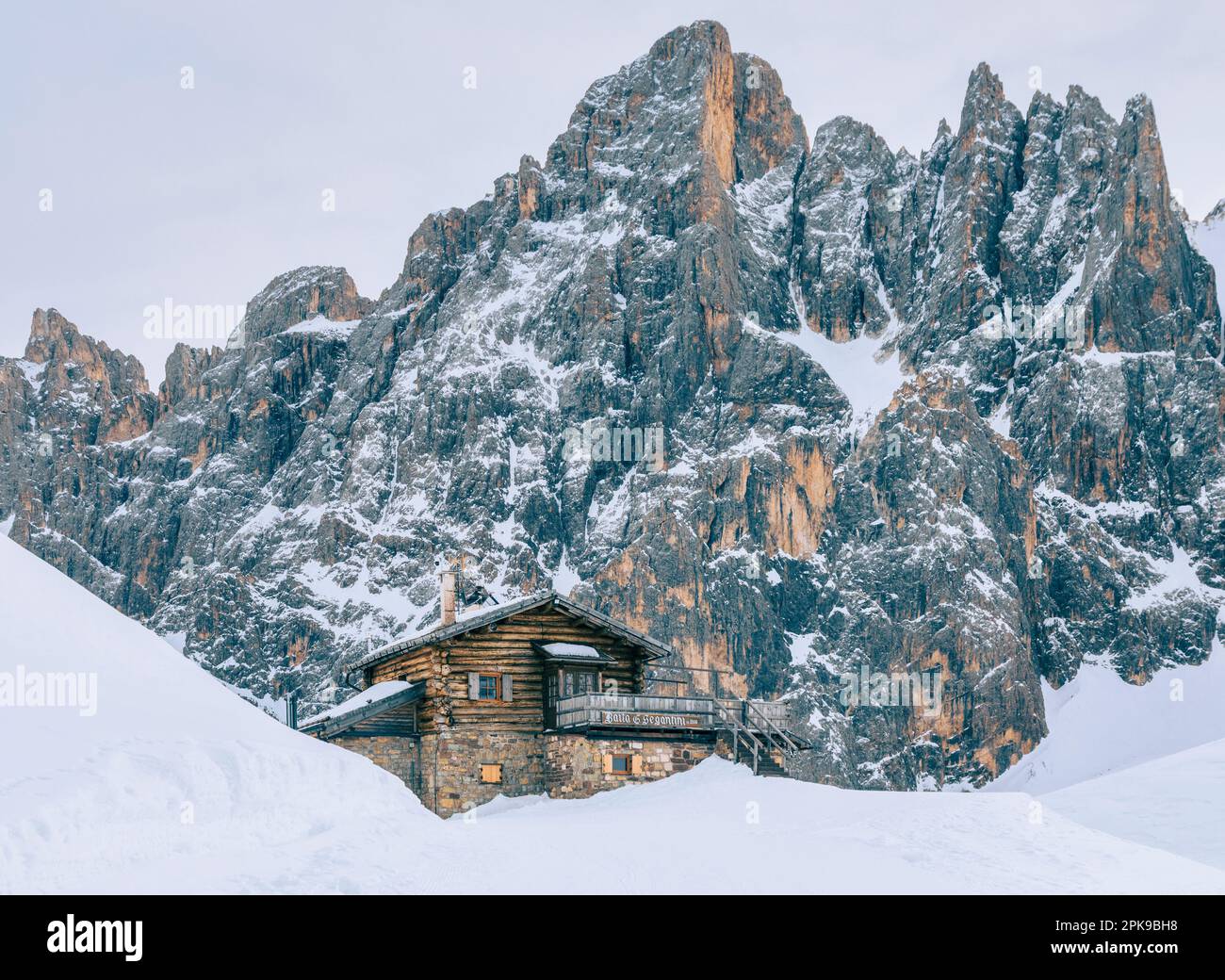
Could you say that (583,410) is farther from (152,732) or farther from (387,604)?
(152,732)

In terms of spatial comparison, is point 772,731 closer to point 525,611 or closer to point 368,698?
point 525,611

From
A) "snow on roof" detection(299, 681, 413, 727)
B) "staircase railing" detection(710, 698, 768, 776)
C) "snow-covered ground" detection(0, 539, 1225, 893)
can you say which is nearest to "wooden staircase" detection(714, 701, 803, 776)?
"staircase railing" detection(710, 698, 768, 776)

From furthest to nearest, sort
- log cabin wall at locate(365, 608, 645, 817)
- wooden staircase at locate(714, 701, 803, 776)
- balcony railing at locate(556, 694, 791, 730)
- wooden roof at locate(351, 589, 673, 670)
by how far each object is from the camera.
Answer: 1. wooden roof at locate(351, 589, 673, 670)
2. log cabin wall at locate(365, 608, 645, 817)
3. balcony railing at locate(556, 694, 791, 730)
4. wooden staircase at locate(714, 701, 803, 776)

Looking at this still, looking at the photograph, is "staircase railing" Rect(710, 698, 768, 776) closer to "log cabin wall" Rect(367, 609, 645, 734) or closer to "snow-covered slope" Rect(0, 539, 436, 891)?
"log cabin wall" Rect(367, 609, 645, 734)

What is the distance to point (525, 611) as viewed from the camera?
43.5 metres

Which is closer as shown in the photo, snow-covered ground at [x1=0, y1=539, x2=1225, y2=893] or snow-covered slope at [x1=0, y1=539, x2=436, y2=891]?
snow-covered slope at [x1=0, y1=539, x2=436, y2=891]

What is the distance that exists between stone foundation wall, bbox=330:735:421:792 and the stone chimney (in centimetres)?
420

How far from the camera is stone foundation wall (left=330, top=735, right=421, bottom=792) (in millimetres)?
42656

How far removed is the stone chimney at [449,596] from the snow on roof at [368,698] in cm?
260

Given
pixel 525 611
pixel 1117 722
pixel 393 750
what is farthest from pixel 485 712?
pixel 1117 722

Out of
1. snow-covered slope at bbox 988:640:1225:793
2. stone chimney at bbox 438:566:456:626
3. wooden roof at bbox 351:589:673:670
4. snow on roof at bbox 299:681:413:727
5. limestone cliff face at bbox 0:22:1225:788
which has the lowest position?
snow-covered slope at bbox 988:640:1225:793

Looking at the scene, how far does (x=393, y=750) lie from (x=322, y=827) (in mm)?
25048

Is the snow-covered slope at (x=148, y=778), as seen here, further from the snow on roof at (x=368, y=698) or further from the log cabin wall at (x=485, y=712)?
the snow on roof at (x=368, y=698)
